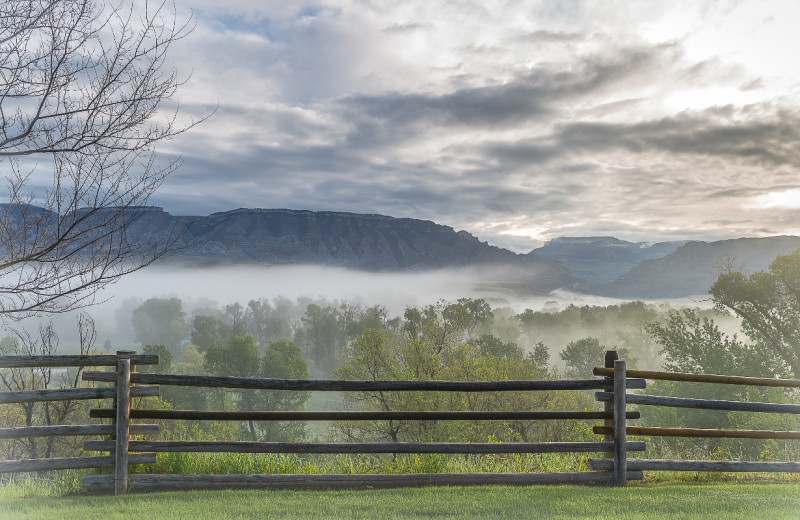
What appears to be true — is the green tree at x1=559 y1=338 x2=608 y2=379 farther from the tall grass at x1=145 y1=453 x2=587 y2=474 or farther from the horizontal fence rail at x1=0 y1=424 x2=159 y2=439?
the horizontal fence rail at x1=0 y1=424 x2=159 y2=439

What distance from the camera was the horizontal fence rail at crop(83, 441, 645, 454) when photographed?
851 cm

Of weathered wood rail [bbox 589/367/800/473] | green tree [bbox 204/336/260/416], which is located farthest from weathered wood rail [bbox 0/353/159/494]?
green tree [bbox 204/336/260/416]

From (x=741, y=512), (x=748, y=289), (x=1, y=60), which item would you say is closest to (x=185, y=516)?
(x=1, y=60)

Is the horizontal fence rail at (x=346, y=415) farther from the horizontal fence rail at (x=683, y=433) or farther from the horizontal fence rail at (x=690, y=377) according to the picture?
the horizontal fence rail at (x=690, y=377)

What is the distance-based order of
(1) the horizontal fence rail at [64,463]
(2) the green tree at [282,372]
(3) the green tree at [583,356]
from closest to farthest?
(1) the horizontal fence rail at [64,463], (3) the green tree at [583,356], (2) the green tree at [282,372]

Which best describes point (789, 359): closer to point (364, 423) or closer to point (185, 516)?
point (364, 423)

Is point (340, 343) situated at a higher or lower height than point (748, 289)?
lower

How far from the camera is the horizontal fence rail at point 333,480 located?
8.36 meters

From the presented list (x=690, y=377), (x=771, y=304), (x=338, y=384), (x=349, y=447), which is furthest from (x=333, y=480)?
(x=771, y=304)

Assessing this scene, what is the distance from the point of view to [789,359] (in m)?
38.4

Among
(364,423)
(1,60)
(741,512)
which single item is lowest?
(364,423)

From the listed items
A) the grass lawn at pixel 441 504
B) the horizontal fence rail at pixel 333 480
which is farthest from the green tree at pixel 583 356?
the grass lawn at pixel 441 504

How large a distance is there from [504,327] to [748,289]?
59.2m

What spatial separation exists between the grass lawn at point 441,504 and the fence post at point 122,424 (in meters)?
0.36
